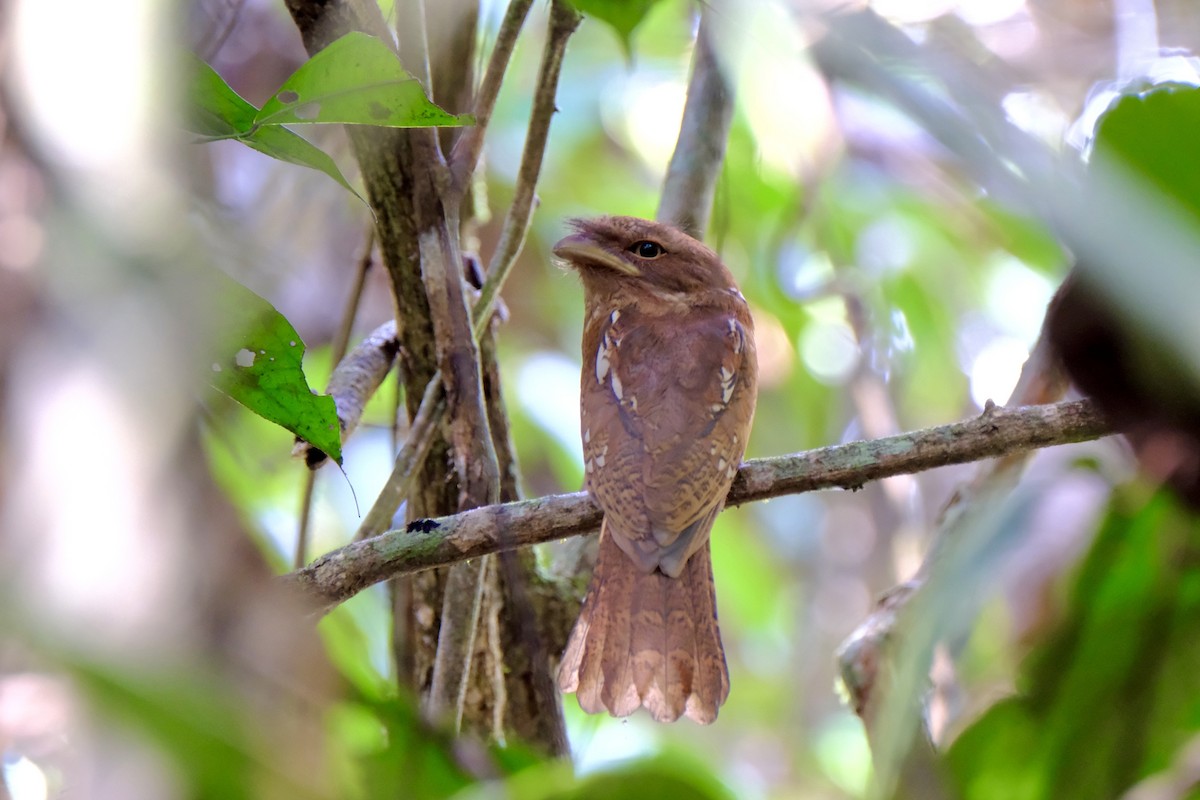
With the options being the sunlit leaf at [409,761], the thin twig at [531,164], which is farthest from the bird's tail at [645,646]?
the sunlit leaf at [409,761]

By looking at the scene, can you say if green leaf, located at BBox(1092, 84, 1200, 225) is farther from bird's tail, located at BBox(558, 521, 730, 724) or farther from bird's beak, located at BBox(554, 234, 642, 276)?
bird's beak, located at BBox(554, 234, 642, 276)

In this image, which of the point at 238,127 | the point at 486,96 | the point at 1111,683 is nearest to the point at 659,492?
the point at 486,96

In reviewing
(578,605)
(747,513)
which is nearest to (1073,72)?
(747,513)

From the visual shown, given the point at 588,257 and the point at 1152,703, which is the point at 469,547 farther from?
the point at 588,257

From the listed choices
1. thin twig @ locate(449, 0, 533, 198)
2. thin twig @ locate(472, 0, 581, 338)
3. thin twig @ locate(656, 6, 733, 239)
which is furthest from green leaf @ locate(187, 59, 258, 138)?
thin twig @ locate(656, 6, 733, 239)

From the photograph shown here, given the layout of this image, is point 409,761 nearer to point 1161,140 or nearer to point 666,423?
point 1161,140

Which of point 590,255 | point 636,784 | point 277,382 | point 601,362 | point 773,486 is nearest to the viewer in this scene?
point 636,784
